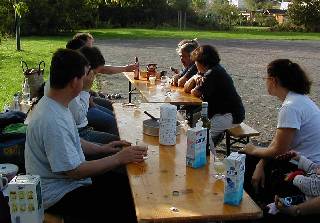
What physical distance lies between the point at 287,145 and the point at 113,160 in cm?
132

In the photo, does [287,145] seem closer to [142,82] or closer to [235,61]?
[142,82]

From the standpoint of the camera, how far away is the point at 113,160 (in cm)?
291

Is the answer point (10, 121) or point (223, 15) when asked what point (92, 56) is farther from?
point (223, 15)

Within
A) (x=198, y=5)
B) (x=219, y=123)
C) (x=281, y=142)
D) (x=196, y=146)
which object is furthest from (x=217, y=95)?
(x=198, y=5)

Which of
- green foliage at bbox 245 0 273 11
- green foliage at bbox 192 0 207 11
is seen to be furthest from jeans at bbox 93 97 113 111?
green foliage at bbox 245 0 273 11

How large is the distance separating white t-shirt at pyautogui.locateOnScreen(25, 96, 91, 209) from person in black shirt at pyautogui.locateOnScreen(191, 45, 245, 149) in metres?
2.43

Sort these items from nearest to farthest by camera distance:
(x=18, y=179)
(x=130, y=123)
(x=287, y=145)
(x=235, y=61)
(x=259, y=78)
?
1. (x=18, y=179)
2. (x=287, y=145)
3. (x=130, y=123)
4. (x=259, y=78)
5. (x=235, y=61)

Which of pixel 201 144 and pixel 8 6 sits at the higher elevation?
pixel 8 6

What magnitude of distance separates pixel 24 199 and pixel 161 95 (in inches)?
130

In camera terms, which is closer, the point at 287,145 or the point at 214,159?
the point at 214,159

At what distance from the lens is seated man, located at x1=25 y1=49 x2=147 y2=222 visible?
2.67 metres

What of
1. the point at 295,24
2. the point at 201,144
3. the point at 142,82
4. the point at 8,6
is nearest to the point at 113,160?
the point at 201,144

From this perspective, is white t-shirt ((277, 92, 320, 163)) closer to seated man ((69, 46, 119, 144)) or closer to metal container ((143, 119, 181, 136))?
metal container ((143, 119, 181, 136))

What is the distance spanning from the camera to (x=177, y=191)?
250 cm
